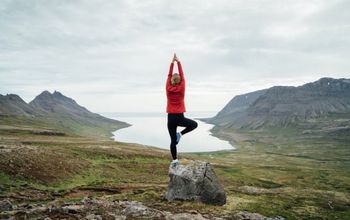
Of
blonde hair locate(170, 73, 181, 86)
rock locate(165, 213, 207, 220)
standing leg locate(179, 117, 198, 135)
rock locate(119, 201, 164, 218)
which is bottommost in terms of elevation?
rock locate(165, 213, 207, 220)

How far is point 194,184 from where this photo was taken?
92.9 feet

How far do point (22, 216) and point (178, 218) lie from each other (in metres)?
8.09

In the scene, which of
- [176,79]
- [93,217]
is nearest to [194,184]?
[176,79]

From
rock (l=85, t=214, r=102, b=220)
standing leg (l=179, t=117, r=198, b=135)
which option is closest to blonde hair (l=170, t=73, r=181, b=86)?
standing leg (l=179, t=117, r=198, b=135)

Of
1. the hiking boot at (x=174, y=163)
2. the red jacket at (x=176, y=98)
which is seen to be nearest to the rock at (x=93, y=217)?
the red jacket at (x=176, y=98)

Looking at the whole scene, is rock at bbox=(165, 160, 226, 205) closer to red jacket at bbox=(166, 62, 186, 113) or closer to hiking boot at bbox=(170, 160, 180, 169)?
hiking boot at bbox=(170, 160, 180, 169)

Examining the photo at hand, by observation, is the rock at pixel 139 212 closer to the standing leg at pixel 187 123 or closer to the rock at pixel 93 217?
the rock at pixel 93 217

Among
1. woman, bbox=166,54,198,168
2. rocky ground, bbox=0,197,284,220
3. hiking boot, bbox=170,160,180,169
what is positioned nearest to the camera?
rocky ground, bbox=0,197,284,220

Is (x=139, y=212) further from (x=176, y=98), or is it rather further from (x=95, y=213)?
(x=176, y=98)

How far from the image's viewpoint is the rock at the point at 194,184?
2833 centimetres

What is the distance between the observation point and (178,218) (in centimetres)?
2003

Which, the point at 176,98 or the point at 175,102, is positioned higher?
the point at 176,98

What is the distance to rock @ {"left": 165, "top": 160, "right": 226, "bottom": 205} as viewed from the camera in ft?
92.9

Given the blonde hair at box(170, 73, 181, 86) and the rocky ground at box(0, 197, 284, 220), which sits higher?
the blonde hair at box(170, 73, 181, 86)
